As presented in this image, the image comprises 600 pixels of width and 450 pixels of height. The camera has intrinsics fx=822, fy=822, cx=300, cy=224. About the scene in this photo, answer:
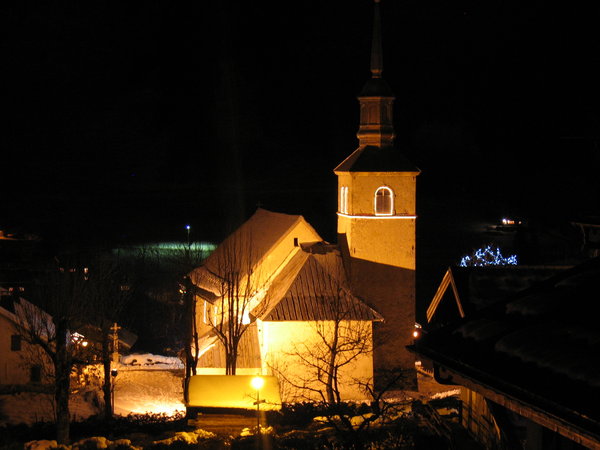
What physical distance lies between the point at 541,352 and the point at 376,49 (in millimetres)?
28146

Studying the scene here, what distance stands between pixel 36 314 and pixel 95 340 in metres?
3.52

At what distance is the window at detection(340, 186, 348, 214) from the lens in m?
31.4

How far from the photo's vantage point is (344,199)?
31.8m

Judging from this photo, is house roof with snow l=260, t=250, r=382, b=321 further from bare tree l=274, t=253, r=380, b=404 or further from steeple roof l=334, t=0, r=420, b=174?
steeple roof l=334, t=0, r=420, b=174

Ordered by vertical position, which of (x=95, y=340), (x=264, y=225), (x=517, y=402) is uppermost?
(x=264, y=225)

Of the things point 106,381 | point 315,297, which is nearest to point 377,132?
point 315,297

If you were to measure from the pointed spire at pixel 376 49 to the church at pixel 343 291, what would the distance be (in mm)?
39

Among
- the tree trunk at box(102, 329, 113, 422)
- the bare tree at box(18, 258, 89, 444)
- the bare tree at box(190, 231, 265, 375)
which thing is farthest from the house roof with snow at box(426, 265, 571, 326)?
the bare tree at box(190, 231, 265, 375)

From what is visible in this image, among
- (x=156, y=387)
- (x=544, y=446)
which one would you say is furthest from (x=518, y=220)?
(x=544, y=446)

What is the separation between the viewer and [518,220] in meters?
50.8

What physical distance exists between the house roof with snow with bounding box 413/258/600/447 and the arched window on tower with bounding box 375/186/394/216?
25.3m

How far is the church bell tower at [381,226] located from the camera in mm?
30609

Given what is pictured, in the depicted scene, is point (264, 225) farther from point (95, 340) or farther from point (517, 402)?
point (517, 402)

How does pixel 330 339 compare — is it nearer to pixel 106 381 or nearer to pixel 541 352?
pixel 106 381
